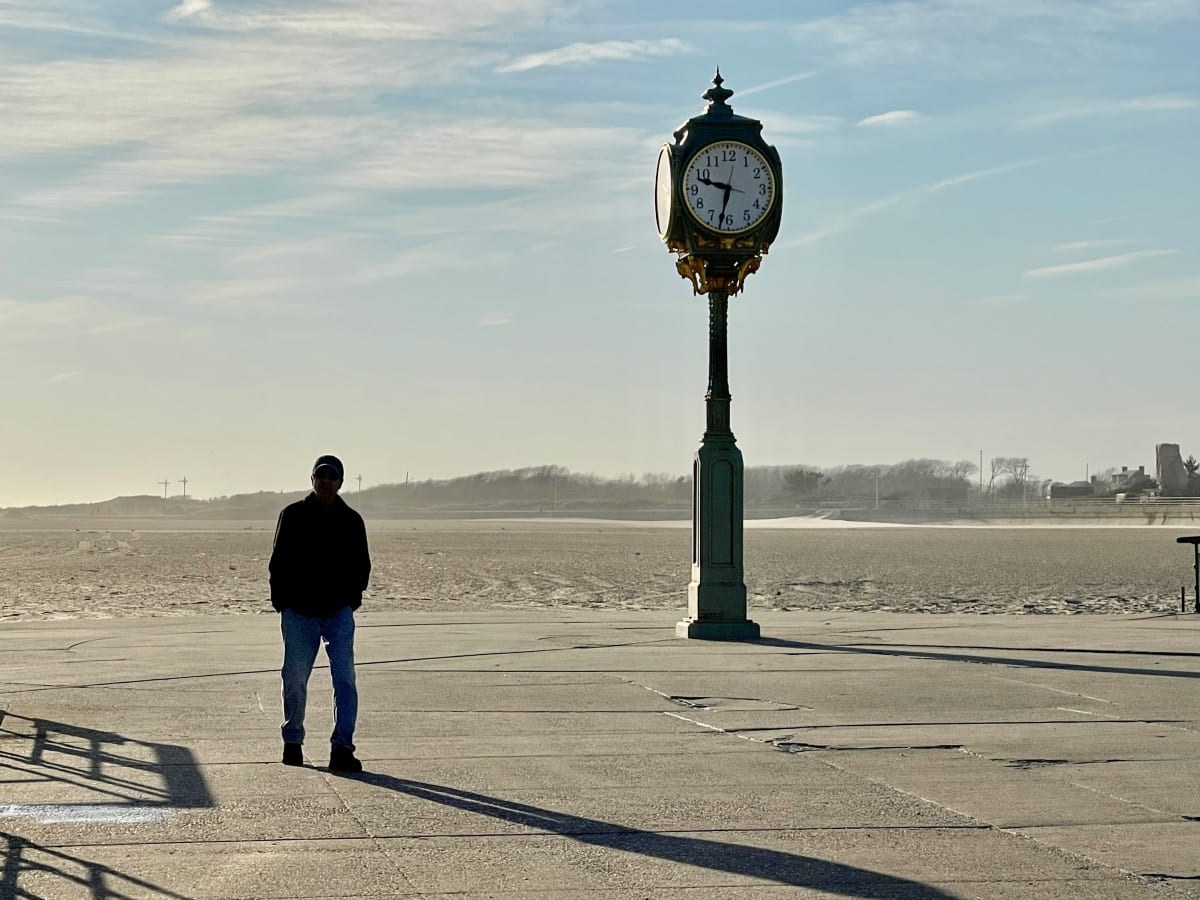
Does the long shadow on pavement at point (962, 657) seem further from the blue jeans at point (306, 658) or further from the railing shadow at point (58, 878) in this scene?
the railing shadow at point (58, 878)

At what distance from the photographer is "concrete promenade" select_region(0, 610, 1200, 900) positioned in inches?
257

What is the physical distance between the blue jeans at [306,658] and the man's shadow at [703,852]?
0.95m

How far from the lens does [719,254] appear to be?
55.8ft

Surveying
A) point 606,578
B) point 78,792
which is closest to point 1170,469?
point 606,578

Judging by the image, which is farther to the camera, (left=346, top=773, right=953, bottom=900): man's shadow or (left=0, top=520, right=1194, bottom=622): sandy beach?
(left=0, top=520, right=1194, bottom=622): sandy beach

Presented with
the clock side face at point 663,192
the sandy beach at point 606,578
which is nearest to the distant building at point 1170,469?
the sandy beach at point 606,578

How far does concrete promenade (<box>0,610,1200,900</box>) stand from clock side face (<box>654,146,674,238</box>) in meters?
4.72

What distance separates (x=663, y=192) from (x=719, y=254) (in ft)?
3.55

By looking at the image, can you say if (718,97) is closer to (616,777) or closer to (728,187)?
(728,187)

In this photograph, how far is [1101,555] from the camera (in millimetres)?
49688

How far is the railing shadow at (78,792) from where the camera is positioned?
6297 millimetres

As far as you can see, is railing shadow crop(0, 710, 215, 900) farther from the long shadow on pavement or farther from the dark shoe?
the long shadow on pavement

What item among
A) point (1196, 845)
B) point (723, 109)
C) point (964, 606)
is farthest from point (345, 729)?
point (964, 606)

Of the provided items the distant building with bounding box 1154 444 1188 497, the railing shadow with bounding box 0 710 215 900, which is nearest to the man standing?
the railing shadow with bounding box 0 710 215 900
